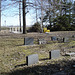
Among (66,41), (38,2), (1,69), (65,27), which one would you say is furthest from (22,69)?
(65,27)

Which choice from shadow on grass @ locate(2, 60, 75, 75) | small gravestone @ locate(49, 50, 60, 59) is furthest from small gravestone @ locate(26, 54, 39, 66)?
small gravestone @ locate(49, 50, 60, 59)

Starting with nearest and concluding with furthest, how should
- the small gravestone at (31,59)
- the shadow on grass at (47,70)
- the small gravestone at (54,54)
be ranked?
the shadow on grass at (47,70), the small gravestone at (31,59), the small gravestone at (54,54)

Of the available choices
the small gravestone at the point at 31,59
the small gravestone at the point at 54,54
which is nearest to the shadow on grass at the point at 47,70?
the small gravestone at the point at 31,59

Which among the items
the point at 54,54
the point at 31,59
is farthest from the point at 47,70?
the point at 54,54

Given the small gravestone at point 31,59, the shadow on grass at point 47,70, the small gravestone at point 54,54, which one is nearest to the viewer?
the shadow on grass at point 47,70

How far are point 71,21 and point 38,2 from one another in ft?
75.8

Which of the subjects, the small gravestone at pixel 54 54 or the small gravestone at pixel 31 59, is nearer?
the small gravestone at pixel 31 59

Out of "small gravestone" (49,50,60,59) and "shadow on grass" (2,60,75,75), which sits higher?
"small gravestone" (49,50,60,59)

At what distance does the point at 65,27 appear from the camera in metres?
31.0

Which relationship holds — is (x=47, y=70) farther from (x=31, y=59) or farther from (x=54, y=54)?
(x=54, y=54)

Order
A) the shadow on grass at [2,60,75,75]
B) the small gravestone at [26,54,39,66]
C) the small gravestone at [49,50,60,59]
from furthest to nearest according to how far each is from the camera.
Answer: the small gravestone at [49,50,60,59], the small gravestone at [26,54,39,66], the shadow on grass at [2,60,75,75]

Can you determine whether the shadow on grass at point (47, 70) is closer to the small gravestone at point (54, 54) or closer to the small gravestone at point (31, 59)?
the small gravestone at point (31, 59)

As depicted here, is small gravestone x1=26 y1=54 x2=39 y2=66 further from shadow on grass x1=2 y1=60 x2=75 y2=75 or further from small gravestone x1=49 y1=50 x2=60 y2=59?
small gravestone x1=49 y1=50 x2=60 y2=59

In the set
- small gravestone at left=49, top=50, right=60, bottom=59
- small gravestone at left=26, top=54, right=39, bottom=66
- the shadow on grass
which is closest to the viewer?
the shadow on grass
